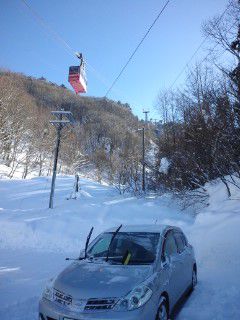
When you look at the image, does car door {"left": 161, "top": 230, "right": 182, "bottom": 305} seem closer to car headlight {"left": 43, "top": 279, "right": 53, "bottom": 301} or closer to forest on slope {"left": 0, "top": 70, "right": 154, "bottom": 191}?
car headlight {"left": 43, "top": 279, "right": 53, "bottom": 301}

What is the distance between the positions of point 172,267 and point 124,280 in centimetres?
149

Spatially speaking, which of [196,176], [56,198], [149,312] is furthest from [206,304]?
[56,198]

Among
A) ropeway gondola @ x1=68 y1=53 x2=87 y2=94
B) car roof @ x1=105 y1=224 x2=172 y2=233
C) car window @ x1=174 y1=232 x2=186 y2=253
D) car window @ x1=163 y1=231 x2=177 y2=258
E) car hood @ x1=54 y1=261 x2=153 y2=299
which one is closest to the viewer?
car hood @ x1=54 y1=261 x2=153 y2=299

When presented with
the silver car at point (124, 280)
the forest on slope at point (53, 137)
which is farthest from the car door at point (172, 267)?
the forest on slope at point (53, 137)

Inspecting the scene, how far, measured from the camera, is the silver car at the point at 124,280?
4664 millimetres

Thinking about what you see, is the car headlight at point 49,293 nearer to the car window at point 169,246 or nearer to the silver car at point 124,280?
the silver car at point 124,280

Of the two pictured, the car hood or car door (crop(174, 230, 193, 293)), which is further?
car door (crop(174, 230, 193, 293))

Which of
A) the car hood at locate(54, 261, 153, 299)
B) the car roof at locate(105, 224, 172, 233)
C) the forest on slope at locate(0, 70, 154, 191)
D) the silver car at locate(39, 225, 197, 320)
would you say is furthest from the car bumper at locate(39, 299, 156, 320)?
the forest on slope at locate(0, 70, 154, 191)

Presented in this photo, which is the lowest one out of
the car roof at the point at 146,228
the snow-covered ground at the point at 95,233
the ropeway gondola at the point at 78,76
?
the snow-covered ground at the point at 95,233

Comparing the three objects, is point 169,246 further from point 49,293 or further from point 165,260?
point 49,293

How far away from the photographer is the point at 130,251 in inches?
249

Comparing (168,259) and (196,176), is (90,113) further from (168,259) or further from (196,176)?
(168,259)

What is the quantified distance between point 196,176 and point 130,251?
15899 millimetres

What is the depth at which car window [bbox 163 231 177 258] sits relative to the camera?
255 inches
